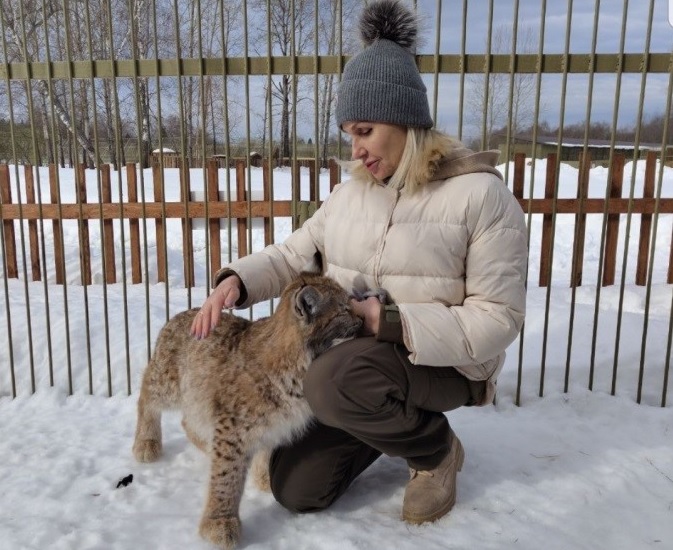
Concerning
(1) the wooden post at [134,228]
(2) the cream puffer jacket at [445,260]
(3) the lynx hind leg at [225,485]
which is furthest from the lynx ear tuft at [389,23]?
(1) the wooden post at [134,228]

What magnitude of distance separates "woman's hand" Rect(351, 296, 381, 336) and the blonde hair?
58cm

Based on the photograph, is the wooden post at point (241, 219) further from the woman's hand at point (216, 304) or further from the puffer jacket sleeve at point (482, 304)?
the puffer jacket sleeve at point (482, 304)

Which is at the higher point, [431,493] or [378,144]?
[378,144]

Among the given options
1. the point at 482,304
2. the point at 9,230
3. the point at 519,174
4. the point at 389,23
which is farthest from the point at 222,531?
the point at 9,230

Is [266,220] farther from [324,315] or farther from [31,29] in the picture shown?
[324,315]

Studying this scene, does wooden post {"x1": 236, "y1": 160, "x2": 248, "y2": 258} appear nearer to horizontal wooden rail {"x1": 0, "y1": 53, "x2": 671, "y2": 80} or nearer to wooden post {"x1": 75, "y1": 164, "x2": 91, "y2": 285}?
wooden post {"x1": 75, "y1": 164, "x2": 91, "y2": 285}

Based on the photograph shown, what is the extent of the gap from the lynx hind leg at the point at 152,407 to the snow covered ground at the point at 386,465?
109mm

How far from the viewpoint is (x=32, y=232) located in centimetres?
753

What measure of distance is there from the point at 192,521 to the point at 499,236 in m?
2.02

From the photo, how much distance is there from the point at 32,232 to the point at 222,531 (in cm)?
612

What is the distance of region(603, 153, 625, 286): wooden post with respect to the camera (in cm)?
690

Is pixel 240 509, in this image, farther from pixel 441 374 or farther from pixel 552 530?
pixel 552 530

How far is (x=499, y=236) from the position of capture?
2.70 m

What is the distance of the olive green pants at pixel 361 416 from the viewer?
2.69 m
